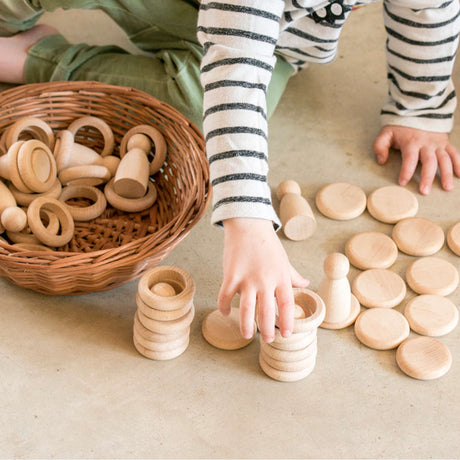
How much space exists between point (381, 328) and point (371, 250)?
16 cm

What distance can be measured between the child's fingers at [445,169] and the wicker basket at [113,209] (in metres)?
0.48

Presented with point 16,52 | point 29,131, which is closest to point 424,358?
point 29,131

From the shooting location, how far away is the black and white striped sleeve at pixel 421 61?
3.79 ft

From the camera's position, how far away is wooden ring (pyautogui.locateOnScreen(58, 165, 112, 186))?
1.09 metres

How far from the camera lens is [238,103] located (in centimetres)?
85

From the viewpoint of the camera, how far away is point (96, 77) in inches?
49.8

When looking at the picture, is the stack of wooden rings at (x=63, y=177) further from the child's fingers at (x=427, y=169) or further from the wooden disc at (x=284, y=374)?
the child's fingers at (x=427, y=169)

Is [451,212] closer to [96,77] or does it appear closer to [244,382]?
[244,382]

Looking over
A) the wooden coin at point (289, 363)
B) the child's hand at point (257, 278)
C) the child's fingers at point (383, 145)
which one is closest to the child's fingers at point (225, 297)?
the child's hand at point (257, 278)

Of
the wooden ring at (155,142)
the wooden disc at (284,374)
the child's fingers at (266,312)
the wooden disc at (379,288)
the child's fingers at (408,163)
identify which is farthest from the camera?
the child's fingers at (408,163)

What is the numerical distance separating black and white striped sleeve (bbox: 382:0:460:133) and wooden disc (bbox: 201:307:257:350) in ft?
1.86

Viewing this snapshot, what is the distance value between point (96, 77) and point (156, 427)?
0.71m

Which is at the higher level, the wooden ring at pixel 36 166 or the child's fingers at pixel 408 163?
the wooden ring at pixel 36 166

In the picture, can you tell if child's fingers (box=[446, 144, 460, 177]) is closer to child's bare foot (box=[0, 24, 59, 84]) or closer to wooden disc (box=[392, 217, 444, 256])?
wooden disc (box=[392, 217, 444, 256])
